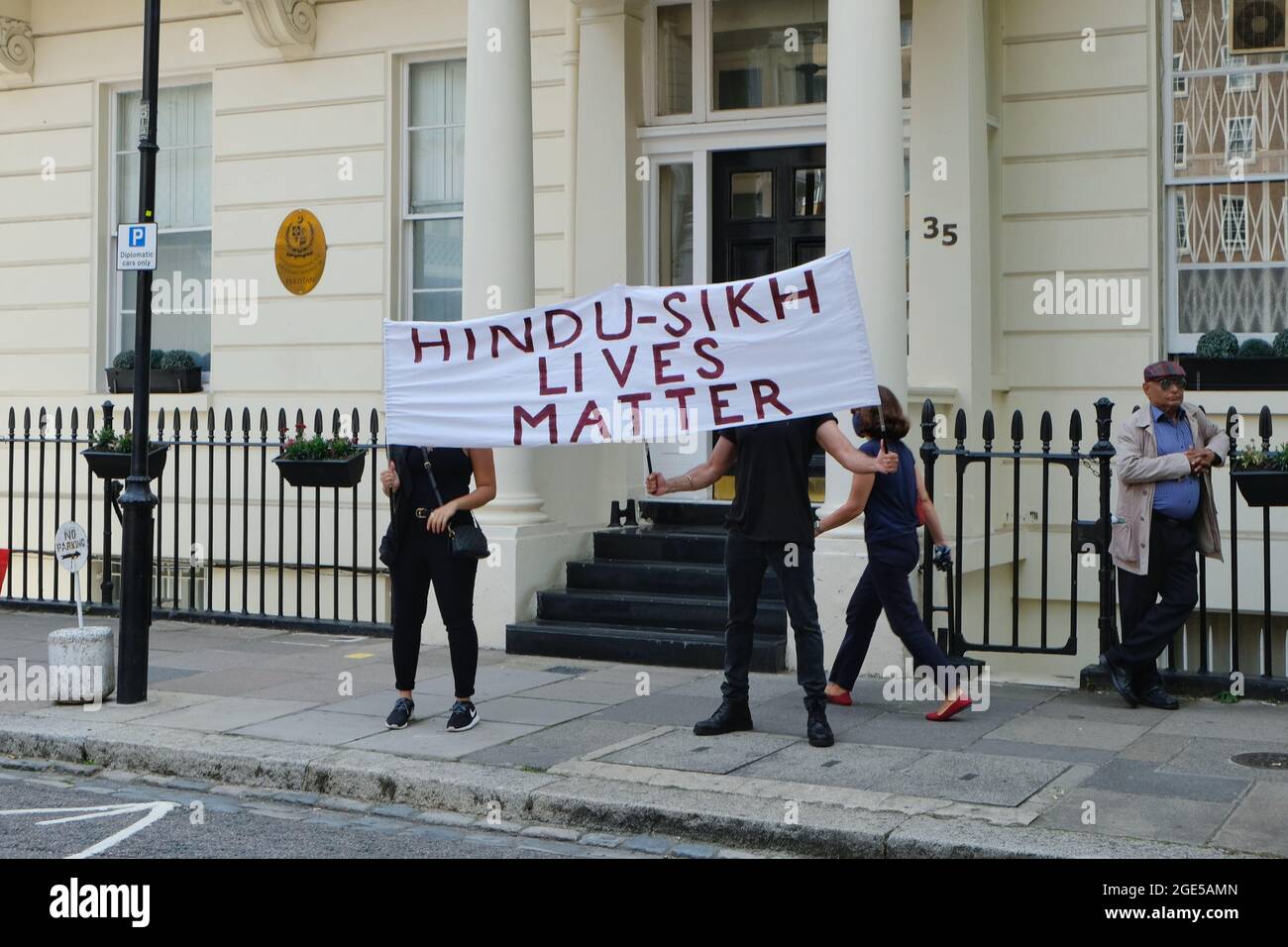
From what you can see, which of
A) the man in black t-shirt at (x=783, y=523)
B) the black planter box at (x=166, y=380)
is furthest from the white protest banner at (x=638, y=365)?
the black planter box at (x=166, y=380)

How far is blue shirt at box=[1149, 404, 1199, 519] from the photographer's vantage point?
27.9 feet

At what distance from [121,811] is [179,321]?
27.7 feet

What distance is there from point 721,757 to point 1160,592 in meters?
2.79

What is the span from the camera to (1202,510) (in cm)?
860

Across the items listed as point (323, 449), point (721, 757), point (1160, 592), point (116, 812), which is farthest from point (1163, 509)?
point (323, 449)

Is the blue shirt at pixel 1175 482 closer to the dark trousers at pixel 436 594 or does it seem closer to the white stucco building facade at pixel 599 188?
the white stucco building facade at pixel 599 188

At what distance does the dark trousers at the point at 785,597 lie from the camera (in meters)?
7.77

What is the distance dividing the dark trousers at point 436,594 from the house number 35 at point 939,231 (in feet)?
15.3

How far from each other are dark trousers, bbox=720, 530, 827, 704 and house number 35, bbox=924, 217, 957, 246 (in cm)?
399

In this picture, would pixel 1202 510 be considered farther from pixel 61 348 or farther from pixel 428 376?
pixel 61 348

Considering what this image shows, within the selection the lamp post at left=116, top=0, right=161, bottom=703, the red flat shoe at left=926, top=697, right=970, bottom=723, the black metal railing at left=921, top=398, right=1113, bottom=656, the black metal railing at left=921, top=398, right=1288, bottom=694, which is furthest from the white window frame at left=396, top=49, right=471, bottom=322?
the red flat shoe at left=926, top=697, right=970, bottom=723
